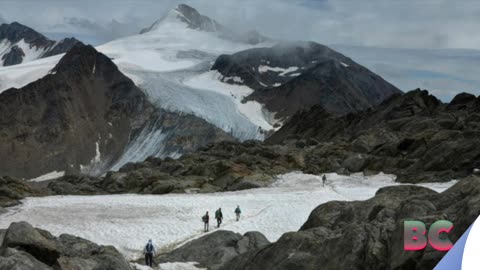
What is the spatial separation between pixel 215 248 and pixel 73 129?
6483 inches

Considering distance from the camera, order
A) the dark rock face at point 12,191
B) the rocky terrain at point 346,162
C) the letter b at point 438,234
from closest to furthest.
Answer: the letter b at point 438,234, the dark rock face at point 12,191, the rocky terrain at point 346,162

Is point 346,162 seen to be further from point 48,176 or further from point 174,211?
point 48,176

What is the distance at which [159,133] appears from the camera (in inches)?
7111

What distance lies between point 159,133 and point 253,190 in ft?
424

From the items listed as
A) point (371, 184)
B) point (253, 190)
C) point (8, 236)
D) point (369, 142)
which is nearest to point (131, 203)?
point (253, 190)

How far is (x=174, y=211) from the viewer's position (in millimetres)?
43844

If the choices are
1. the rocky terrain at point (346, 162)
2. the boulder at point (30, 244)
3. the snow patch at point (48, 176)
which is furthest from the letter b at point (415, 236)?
the snow patch at point (48, 176)

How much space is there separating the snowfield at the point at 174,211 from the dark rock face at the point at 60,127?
119m

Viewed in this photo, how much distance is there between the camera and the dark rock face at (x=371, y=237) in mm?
11875

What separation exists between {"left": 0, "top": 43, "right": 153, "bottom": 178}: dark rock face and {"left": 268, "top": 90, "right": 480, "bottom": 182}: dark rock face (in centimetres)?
8388

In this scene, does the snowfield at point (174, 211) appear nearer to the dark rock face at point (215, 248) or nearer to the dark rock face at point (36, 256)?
the dark rock face at point (215, 248)

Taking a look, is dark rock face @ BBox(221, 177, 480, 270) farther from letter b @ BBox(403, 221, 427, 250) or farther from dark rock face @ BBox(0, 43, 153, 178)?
dark rock face @ BBox(0, 43, 153, 178)

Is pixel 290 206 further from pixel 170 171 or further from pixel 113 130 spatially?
pixel 113 130

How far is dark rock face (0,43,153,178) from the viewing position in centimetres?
16512
